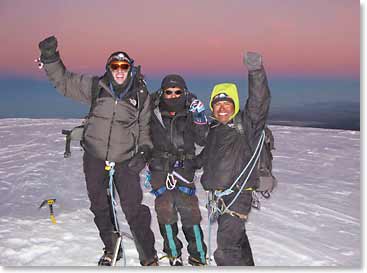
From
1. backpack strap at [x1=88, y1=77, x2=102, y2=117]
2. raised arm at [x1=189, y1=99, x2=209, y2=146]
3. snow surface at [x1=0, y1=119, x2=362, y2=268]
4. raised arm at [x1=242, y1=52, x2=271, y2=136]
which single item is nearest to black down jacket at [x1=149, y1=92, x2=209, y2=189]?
raised arm at [x1=189, y1=99, x2=209, y2=146]

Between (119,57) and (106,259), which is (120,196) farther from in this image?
(119,57)

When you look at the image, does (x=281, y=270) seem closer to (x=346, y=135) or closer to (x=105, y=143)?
(x=105, y=143)

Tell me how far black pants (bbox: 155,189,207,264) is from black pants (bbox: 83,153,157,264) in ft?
0.77

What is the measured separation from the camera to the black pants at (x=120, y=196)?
180 inches

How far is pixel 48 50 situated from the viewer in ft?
14.7

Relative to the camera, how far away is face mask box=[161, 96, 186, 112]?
4.60 m

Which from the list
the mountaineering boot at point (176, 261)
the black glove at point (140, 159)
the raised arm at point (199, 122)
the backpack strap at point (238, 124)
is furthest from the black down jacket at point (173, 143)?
the mountaineering boot at point (176, 261)

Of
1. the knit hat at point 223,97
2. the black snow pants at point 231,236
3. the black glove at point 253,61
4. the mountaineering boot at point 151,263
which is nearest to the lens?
the black glove at point 253,61

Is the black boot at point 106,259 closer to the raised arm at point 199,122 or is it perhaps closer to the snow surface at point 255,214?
the snow surface at point 255,214

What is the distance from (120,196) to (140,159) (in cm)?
52

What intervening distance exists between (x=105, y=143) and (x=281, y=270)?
272 centimetres

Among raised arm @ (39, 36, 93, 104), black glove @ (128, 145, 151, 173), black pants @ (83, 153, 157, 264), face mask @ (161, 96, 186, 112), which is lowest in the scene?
black pants @ (83, 153, 157, 264)

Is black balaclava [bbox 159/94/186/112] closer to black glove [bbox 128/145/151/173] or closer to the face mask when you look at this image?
the face mask

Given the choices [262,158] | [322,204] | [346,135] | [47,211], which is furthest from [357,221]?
[346,135]
